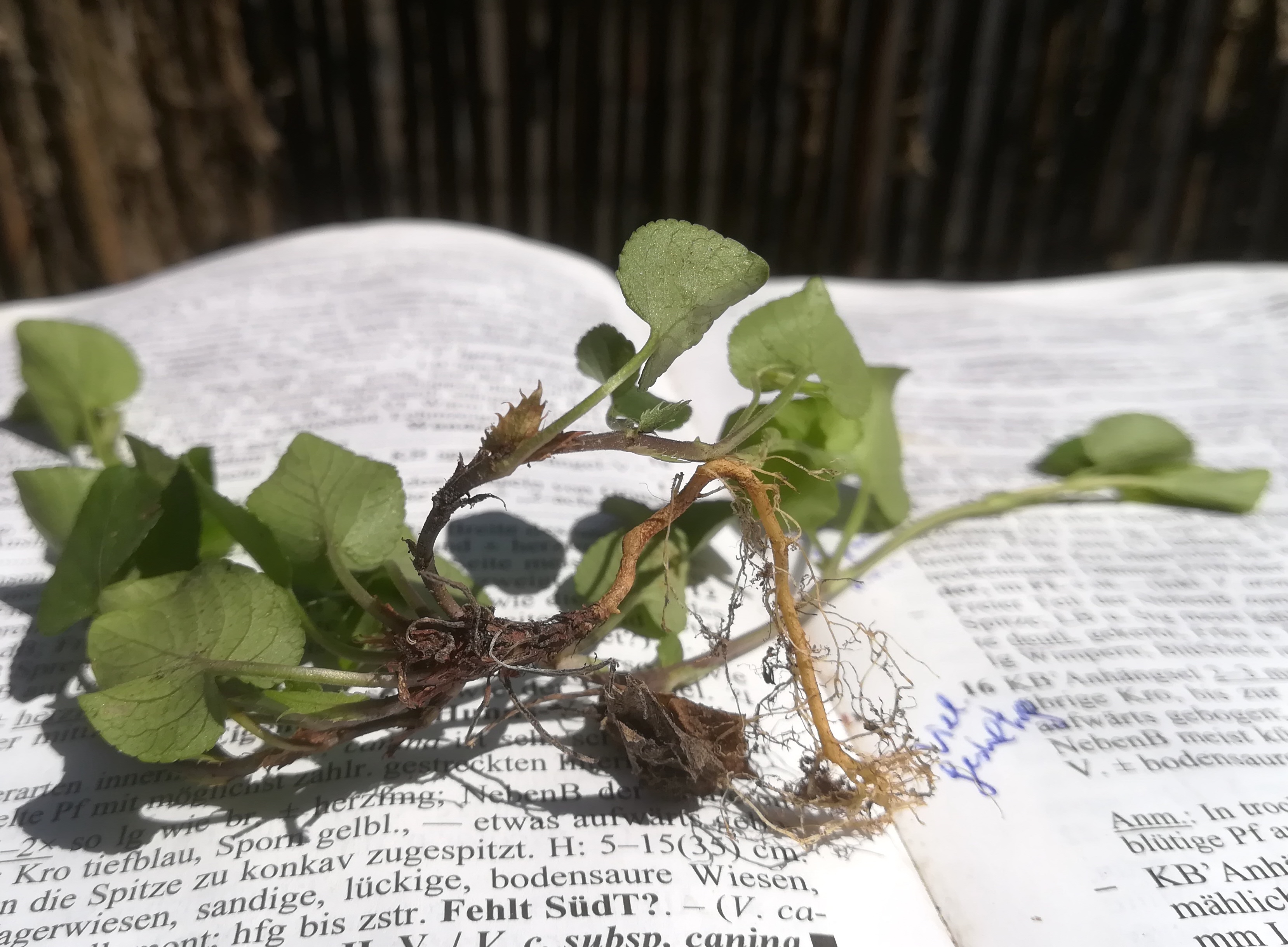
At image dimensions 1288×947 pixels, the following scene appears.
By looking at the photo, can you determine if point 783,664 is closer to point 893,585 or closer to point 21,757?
point 893,585

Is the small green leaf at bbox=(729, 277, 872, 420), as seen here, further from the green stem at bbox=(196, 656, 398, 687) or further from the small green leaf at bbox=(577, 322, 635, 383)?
the green stem at bbox=(196, 656, 398, 687)

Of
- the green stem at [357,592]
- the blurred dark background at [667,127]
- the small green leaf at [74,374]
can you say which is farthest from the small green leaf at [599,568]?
the blurred dark background at [667,127]

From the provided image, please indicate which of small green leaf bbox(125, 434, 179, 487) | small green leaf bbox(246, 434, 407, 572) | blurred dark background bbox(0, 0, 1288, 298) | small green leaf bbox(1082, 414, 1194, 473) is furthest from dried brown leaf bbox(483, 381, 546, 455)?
blurred dark background bbox(0, 0, 1288, 298)

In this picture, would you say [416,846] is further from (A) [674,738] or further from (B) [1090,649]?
(B) [1090,649]

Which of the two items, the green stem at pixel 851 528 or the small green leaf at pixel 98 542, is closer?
the small green leaf at pixel 98 542

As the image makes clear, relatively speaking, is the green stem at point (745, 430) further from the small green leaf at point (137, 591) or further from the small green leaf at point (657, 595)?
the small green leaf at point (137, 591)

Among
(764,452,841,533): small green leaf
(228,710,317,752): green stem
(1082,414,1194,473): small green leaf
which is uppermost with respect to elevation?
(764,452,841,533): small green leaf
